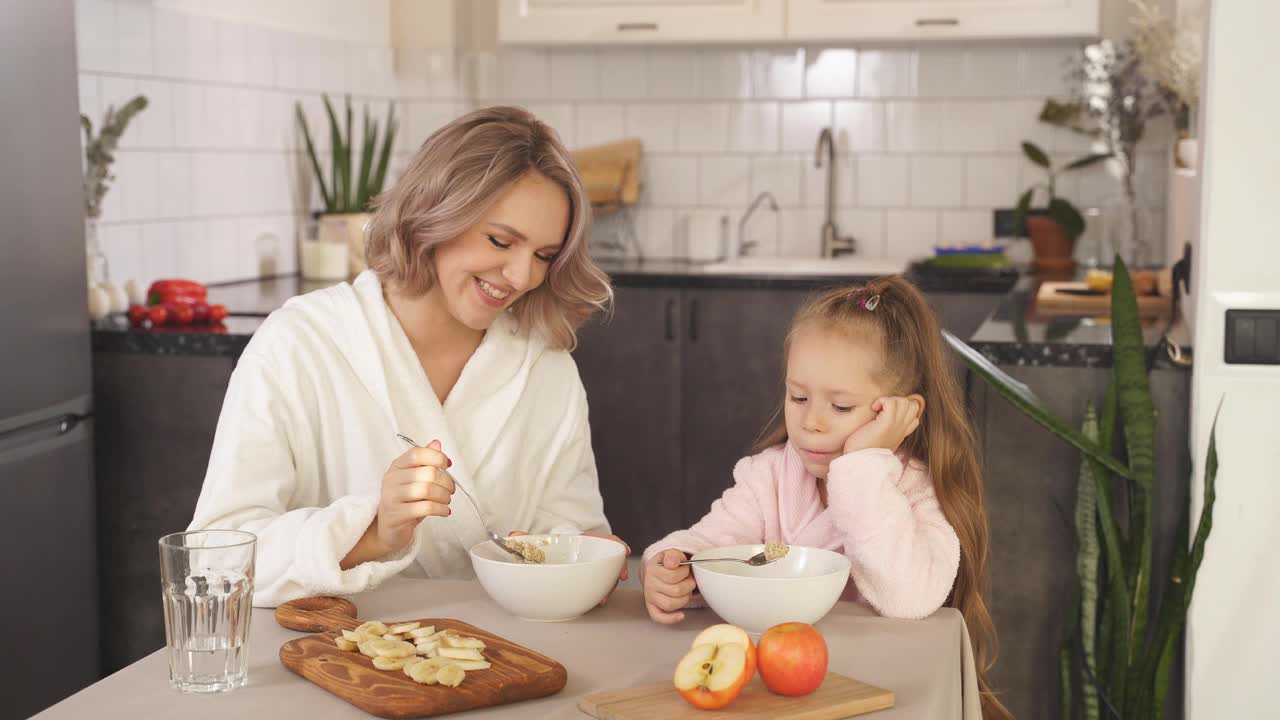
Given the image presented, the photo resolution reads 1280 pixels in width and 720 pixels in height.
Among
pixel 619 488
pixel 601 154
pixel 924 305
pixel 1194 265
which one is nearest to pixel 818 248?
pixel 601 154

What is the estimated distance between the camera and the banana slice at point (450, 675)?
116cm

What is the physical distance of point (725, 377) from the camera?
394 centimetres

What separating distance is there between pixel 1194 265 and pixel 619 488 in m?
2.09

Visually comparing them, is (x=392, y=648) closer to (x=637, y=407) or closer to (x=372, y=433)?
(x=372, y=433)

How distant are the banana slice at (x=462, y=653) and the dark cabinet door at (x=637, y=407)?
8.89 ft

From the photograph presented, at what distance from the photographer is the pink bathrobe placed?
1484 mm

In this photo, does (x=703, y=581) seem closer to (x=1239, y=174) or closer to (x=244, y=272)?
(x=1239, y=174)

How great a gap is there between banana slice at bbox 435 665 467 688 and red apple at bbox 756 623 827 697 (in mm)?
256

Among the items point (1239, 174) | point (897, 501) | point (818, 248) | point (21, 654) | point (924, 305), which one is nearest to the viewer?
point (897, 501)

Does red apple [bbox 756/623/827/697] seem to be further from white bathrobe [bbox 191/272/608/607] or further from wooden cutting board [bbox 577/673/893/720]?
white bathrobe [bbox 191/272/608/607]

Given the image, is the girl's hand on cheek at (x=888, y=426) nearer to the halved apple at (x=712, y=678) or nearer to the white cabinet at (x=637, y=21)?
the halved apple at (x=712, y=678)

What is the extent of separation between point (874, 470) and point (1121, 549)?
962mm

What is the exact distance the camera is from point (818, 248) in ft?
15.1

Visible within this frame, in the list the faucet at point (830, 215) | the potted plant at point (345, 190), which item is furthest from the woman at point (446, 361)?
the faucet at point (830, 215)
